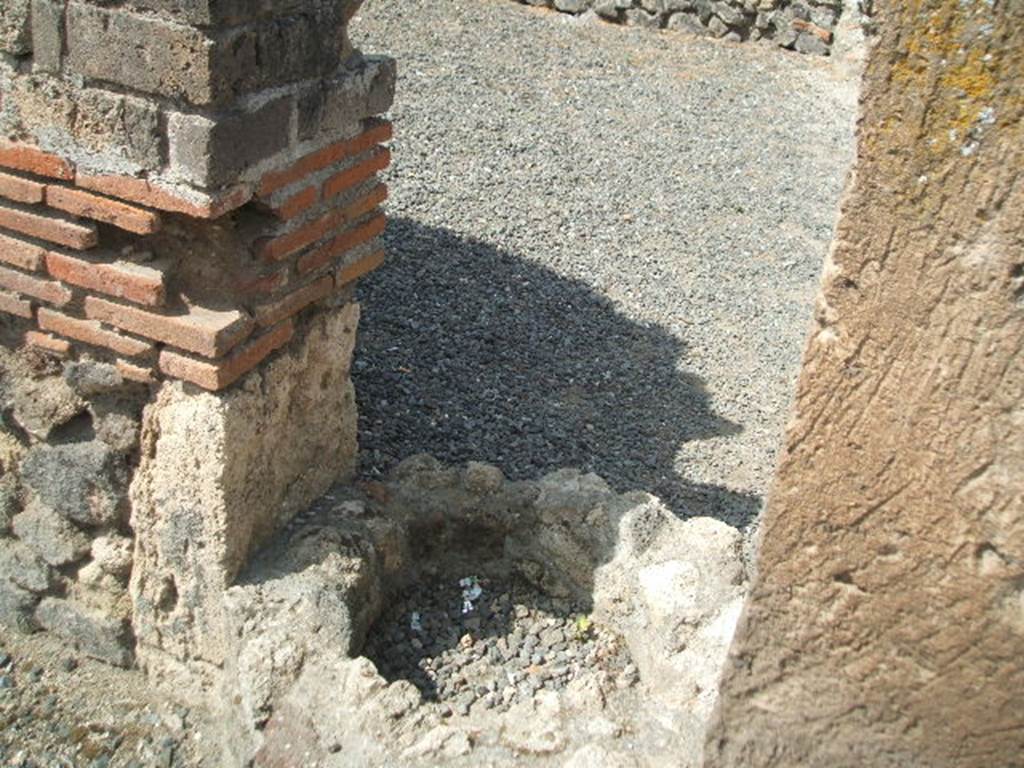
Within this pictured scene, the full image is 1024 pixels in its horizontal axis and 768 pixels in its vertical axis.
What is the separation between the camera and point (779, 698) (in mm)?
2453

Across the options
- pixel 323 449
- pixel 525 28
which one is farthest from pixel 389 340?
pixel 525 28

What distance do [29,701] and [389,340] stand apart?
100 inches

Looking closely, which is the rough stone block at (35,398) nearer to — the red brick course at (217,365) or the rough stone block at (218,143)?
the red brick course at (217,365)

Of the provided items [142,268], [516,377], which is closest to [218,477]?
[142,268]

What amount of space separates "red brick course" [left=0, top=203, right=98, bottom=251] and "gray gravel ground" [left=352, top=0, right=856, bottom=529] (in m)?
1.75

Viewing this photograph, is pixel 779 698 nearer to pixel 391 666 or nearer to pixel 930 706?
pixel 930 706

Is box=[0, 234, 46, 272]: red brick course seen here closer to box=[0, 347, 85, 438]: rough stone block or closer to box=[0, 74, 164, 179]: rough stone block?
box=[0, 74, 164, 179]: rough stone block

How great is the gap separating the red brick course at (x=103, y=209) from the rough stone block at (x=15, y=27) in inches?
13.9

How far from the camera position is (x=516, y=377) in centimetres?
571

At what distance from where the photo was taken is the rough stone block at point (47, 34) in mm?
3020

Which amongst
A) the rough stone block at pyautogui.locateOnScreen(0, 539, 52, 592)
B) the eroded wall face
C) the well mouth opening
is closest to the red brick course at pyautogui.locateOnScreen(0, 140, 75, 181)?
the rough stone block at pyautogui.locateOnScreen(0, 539, 52, 592)

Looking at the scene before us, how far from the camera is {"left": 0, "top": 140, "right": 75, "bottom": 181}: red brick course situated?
316cm

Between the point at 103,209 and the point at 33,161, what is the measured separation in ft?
0.77

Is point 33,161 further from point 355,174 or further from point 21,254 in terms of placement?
point 355,174
